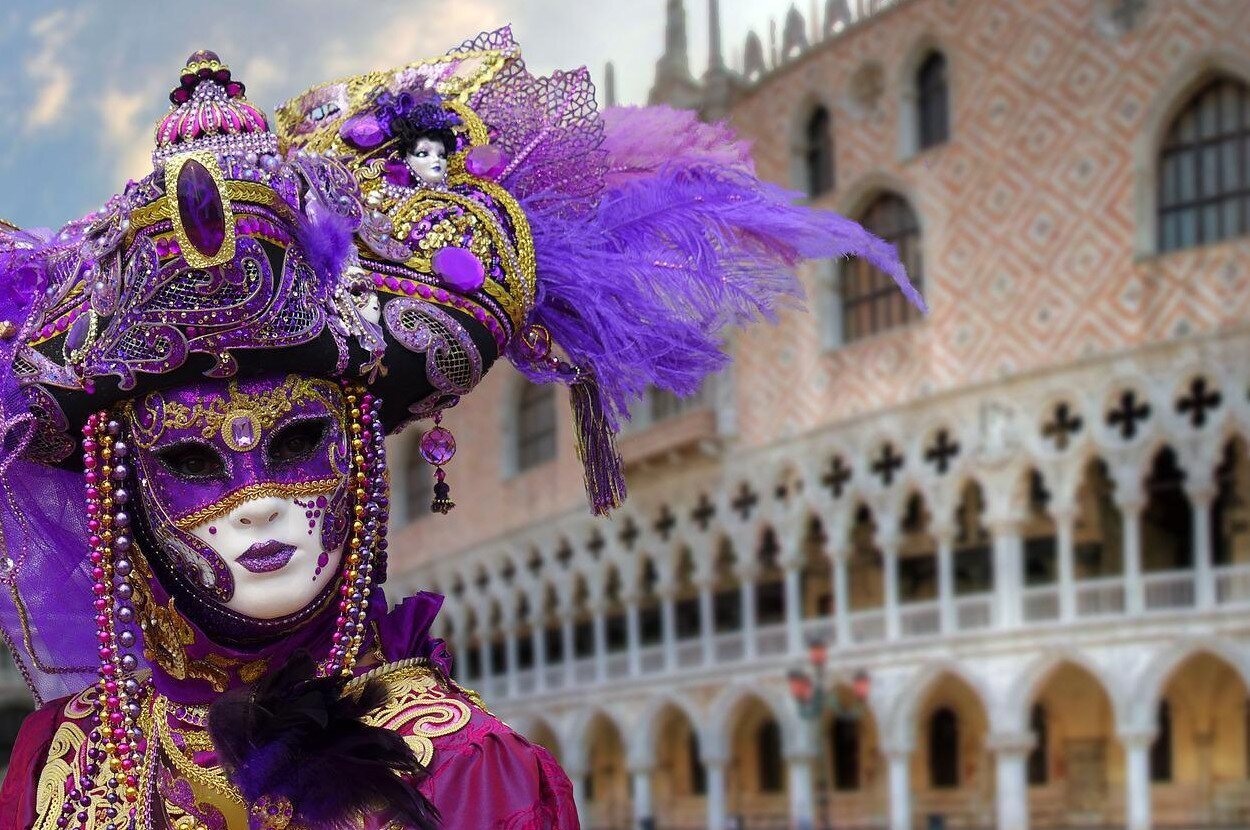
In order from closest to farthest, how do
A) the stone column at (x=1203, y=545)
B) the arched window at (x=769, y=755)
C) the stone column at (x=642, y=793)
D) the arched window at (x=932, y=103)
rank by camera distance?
the stone column at (x=1203, y=545)
the arched window at (x=932, y=103)
the stone column at (x=642, y=793)
the arched window at (x=769, y=755)

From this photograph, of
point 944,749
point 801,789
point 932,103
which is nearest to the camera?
point 932,103

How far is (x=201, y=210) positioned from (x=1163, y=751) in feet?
51.2

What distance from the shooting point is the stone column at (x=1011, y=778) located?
14.9 m

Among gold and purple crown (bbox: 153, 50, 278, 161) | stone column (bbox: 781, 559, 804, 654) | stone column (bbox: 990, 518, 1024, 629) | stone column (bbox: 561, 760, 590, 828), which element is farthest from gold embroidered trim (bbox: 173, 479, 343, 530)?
stone column (bbox: 561, 760, 590, 828)

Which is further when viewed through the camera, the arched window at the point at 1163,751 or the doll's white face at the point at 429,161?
the arched window at the point at 1163,751

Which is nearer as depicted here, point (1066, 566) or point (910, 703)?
point (1066, 566)

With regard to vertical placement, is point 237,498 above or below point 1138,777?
above

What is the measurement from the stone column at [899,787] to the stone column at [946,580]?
121 cm

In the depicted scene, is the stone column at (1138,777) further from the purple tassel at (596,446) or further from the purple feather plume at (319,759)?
the purple feather plume at (319,759)

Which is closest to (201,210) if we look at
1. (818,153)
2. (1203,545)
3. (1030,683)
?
(1203,545)

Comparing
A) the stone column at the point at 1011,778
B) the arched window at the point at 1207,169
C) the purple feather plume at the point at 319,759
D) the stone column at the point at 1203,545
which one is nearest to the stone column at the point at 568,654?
the stone column at the point at 1011,778

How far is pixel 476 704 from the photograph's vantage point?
1.59 metres

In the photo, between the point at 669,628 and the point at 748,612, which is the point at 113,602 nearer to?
the point at 748,612

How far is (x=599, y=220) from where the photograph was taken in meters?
1.75
